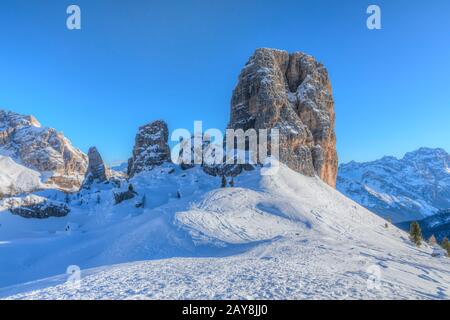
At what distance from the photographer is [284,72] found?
107438mm

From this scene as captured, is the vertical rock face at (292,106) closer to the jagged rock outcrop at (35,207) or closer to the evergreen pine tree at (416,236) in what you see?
the evergreen pine tree at (416,236)

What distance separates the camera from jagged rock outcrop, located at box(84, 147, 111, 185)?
114875 mm

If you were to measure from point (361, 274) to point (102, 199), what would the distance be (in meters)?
90.3

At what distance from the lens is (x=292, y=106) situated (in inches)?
3880

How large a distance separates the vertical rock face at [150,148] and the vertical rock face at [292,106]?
31.5 meters

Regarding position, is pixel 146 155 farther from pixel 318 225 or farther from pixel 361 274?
pixel 361 274

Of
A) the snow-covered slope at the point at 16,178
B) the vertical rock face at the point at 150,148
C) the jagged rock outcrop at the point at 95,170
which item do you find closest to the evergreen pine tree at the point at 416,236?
the vertical rock face at the point at 150,148

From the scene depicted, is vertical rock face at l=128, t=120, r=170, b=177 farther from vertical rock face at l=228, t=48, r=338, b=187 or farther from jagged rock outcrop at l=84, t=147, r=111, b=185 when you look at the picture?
vertical rock face at l=228, t=48, r=338, b=187

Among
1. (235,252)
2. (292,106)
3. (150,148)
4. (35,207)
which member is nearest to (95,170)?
(150,148)

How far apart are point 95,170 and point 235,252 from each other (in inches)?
4043

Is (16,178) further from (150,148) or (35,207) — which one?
(35,207)

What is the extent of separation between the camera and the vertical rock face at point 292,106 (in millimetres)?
88188
